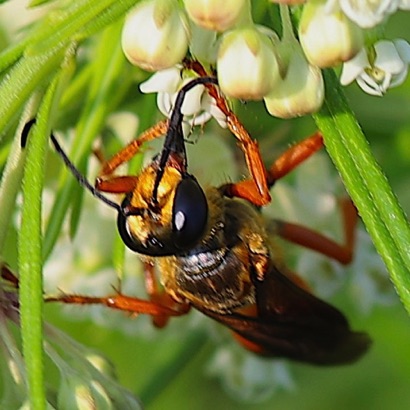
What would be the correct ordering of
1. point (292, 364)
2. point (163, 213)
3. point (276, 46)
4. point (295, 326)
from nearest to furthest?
point (276, 46)
point (163, 213)
point (295, 326)
point (292, 364)

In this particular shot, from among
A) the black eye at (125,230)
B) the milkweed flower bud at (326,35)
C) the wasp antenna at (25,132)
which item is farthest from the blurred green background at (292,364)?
the milkweed flower bud at (326,35)

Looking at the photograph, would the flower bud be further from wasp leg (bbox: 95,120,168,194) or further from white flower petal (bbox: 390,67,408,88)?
wasp leg (bbox: 95,120,168,194)

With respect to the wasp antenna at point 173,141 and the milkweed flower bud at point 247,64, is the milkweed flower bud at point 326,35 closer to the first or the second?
the milkweed flower bud at point 247,64

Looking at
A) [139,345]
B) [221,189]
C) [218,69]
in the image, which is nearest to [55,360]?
[218,69]

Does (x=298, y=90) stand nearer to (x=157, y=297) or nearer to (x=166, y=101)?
(x=166, y=101)

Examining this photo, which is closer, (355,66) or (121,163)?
(355,66)

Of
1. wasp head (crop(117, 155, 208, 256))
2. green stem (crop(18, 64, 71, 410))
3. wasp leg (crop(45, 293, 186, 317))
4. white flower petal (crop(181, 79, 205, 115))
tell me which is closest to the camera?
green stem (crop(18, 64, 71, 410))

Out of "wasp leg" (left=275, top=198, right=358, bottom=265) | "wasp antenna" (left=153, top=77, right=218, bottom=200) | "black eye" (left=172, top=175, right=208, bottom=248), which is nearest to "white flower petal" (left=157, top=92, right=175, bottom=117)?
"wasp antenna" (left=153, top=77, right=218, bottom=200)

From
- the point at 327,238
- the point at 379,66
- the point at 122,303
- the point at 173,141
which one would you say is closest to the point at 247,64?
the point at 379,66

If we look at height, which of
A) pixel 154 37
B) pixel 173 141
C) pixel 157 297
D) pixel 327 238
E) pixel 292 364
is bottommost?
pixel 292 364
